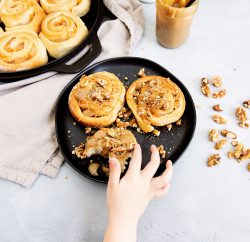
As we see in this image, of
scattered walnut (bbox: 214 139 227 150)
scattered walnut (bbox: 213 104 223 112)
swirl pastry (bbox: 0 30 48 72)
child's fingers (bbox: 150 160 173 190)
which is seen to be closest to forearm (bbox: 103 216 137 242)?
child's fingers (bbox: 150 160 173 190)

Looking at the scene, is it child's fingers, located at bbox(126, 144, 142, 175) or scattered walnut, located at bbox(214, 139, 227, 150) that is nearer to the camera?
child's fingers, located at bbox(126, 144, 142, 175)

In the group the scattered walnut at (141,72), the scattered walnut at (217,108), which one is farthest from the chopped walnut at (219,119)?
the scattered walnut at (141,72)

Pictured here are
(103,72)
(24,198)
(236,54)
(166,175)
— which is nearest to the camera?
(166,175)

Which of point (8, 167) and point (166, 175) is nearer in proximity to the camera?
point (166, 175)

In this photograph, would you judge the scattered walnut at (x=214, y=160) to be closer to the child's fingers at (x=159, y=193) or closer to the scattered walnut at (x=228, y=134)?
the scattered walnut at (x=228, y=134)

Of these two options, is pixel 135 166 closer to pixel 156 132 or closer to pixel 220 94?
pixel 156 132

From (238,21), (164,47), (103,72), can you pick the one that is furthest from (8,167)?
(238,21)

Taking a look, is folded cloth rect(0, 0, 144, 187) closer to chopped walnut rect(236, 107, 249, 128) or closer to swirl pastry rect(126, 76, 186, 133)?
swirl pastry rect(126, 76, 186, 133)

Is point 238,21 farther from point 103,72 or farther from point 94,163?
point 94,163
